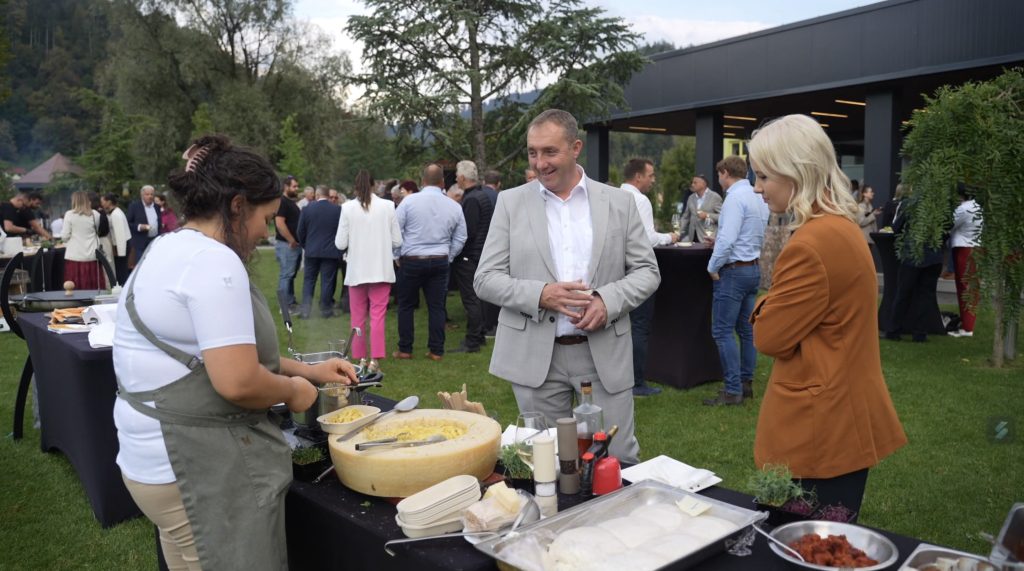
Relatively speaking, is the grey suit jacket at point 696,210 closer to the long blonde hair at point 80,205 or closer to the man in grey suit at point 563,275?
the man in grey suit at point 563,275

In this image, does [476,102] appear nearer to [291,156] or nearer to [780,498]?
[291,156]

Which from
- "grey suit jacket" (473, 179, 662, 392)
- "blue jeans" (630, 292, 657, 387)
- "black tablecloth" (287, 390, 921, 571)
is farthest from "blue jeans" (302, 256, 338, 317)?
"black tablecloth" (287, 390, 921, 571)

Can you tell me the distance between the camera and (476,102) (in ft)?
64.8

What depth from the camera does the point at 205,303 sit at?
1.71 meters

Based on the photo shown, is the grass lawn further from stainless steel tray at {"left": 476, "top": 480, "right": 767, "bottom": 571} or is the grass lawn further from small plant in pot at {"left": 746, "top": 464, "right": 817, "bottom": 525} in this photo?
stainless steel tray at {"left": 476, "top": 480, "right": 767, "bottom": 571}

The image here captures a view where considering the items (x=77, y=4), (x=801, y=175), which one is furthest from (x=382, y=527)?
(x=77, y=4)

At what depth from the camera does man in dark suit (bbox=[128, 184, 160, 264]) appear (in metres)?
12.3

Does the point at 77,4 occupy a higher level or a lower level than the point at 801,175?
higher

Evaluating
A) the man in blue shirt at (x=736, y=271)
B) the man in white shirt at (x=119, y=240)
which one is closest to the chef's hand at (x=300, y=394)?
the man in blue shirt at (x=736, y=271)

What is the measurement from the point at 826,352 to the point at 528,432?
91 cm

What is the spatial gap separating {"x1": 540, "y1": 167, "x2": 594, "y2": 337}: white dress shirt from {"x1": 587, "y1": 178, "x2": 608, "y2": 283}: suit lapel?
17 mm

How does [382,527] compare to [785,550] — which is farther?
[382,527]

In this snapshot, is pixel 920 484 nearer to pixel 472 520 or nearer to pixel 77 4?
pixel 472 520

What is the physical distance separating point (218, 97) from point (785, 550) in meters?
36.5
